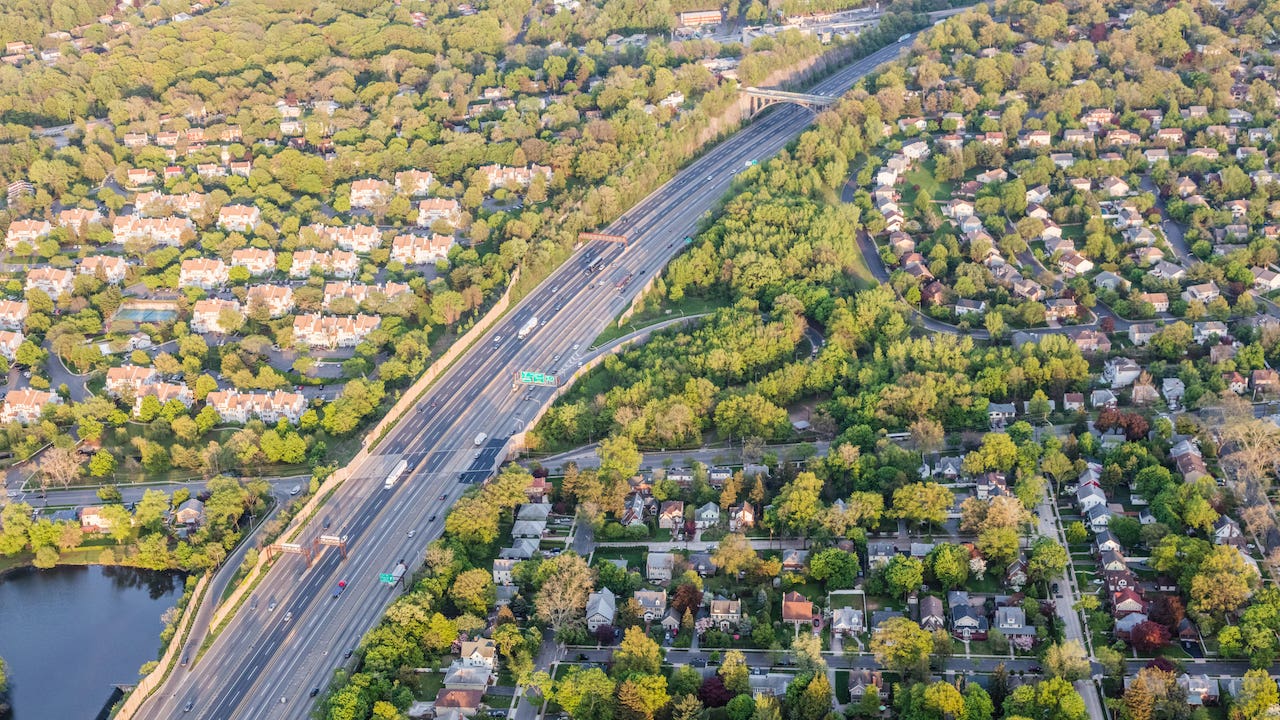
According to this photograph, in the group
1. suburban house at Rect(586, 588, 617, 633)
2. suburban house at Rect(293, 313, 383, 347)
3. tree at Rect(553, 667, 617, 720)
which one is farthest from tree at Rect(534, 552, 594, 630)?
suburban house at Rect(293, 313, 383, 347)

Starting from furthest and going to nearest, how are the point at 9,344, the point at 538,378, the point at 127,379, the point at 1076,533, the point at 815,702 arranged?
the point at 9,344 < the point at 127,379 < the point at 538,378 < the point at 1076,533 < the point at 815,702

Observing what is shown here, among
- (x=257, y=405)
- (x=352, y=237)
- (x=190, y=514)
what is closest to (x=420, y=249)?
(x=352, y=237)

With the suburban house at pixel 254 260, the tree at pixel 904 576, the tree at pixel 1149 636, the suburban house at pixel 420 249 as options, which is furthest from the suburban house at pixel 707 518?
the suburban house at pixel 254 260

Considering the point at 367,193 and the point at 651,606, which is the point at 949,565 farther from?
the point at 367,193

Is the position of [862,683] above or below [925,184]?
below

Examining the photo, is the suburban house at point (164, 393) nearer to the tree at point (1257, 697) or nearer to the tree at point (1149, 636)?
the tree at point (1149, 636)

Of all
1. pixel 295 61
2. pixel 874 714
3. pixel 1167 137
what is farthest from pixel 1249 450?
pixel 295 61

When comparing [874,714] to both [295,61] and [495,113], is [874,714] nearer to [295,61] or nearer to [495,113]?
[495,113]
